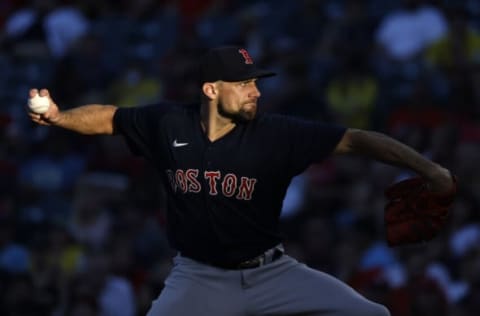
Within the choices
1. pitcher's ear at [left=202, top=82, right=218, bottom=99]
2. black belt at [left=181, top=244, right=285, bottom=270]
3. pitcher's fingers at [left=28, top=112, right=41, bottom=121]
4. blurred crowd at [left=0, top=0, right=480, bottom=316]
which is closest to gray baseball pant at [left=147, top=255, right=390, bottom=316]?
black belt at [left=181, top=244, right=285, bottom=270]

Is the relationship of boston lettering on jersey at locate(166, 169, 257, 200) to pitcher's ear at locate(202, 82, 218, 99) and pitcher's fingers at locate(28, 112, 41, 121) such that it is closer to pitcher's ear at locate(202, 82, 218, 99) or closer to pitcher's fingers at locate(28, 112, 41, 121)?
pitcher's ear at locate(202, 82, 218, 99)

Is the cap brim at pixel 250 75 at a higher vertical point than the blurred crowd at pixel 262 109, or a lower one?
higher

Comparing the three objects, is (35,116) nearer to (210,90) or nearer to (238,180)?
(210,90)

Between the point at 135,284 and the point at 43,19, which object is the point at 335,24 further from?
the point at 43,19

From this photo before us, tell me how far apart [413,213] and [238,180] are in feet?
2.83

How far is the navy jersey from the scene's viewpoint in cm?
672

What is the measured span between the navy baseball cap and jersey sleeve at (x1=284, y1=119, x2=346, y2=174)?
294mm

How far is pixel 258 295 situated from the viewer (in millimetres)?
6684

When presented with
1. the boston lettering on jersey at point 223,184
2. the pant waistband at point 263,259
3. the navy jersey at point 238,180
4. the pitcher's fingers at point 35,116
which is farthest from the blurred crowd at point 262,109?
Answer: the pitcher's fingers at point 35,116

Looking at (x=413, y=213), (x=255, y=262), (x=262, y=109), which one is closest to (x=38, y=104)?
(x=255, y=262)

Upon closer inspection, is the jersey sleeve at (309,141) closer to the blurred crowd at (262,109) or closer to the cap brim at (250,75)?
the cap brim at (250,75)

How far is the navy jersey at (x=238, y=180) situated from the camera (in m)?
6.72

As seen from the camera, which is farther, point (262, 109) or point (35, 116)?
point (262, 109)

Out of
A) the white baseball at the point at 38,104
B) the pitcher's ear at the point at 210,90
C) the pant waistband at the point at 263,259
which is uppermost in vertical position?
the white baseball at the point at 38,104
